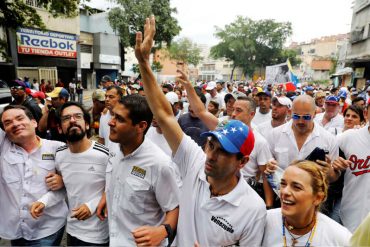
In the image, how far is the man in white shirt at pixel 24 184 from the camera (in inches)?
101

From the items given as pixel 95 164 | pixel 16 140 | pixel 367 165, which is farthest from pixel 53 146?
pixel 367 165

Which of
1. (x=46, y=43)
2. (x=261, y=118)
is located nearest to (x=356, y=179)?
(x=261, y=118)

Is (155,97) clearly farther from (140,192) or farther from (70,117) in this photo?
(70,117)

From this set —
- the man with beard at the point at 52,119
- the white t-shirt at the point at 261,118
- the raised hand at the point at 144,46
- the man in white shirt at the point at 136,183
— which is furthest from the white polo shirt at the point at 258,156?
the man with beard at the point at 52,119

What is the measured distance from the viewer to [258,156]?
3424 millimetres

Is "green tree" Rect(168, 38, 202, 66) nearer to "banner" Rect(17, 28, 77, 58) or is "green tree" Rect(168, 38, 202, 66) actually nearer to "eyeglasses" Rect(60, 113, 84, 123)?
"banner" Rect(17, 28, 77, 58)

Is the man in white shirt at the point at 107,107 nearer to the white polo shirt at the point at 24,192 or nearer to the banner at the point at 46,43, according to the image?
the white polo shirt at the point at 24,192

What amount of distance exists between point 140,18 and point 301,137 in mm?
27351

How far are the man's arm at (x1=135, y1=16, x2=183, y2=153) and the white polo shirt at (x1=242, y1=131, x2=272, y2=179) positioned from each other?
1652 millimetres

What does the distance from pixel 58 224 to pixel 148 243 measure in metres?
1.26

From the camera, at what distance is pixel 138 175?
7.29 ft

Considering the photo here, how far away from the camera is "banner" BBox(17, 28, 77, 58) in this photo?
66.5 feet

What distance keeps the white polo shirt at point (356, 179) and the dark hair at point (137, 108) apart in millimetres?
1984

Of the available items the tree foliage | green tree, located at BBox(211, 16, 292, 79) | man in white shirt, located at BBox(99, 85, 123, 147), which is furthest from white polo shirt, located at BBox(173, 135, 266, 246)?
green tree, located at BBox(211, 16, 292, 79)
